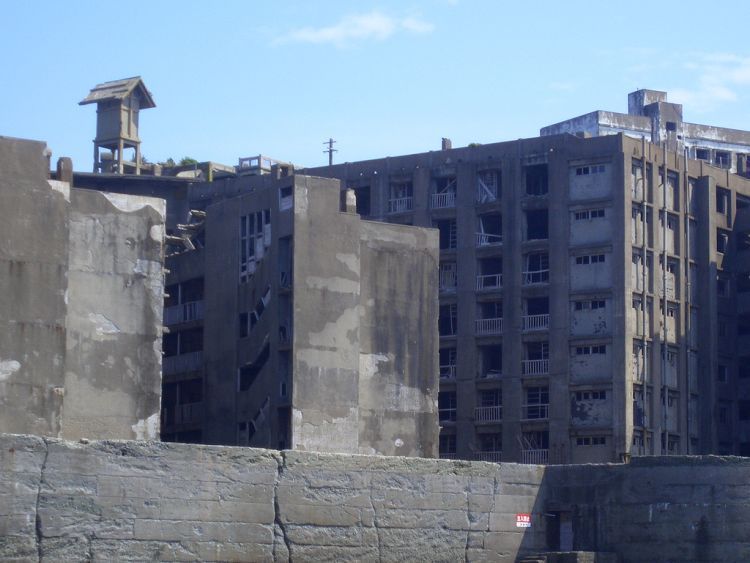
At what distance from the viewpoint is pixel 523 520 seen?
28406 mm

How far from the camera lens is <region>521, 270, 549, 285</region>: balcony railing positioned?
64562 millimetres

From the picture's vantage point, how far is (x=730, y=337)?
69312 mm

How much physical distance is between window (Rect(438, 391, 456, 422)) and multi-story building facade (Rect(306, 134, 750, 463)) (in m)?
0.07

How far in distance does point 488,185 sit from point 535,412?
9900 millimetres

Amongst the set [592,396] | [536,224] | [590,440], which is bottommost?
[590,440]

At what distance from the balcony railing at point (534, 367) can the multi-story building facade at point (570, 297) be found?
0.08 meters

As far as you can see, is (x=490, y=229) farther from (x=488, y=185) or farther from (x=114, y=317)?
(x=114, y=317)

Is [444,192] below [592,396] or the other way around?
the other way around

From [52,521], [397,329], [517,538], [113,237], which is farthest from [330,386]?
[52,521]

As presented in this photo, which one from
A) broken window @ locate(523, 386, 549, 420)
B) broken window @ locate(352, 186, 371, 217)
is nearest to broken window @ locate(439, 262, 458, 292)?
broken window @ locate(352, 186, 371, 217)

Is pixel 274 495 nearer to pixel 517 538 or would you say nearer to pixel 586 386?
pixel 517 538

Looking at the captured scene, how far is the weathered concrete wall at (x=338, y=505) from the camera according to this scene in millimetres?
23953

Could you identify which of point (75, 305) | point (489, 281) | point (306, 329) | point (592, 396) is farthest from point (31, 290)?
point (592, 396)

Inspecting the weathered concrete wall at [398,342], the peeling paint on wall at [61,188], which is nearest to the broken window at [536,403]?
the weathered concrete wall at [398,342]
